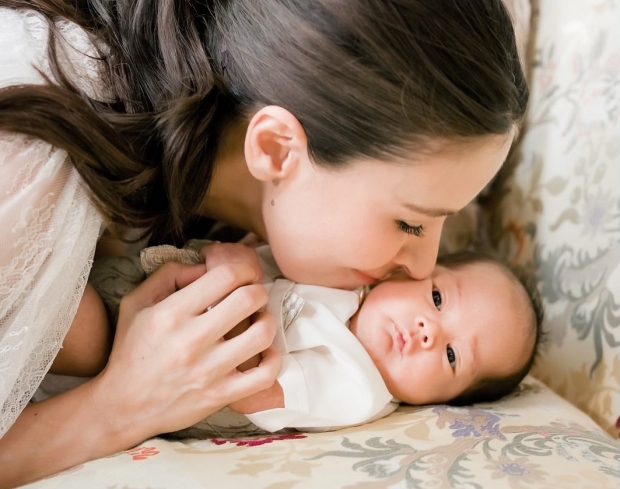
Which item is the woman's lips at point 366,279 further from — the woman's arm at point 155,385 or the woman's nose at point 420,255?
the woman's arm at point 155,385

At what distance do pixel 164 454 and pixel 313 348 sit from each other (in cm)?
30

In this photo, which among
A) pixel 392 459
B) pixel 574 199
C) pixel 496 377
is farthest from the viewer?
pixel 574 199

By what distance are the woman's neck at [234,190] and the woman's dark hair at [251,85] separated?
38 millimetres

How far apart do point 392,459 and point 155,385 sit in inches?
14.2

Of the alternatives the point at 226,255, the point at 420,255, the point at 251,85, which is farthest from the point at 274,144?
the point at 420,255

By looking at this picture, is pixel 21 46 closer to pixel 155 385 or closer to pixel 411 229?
pixel 155 385

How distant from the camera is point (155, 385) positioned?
3.29 feet

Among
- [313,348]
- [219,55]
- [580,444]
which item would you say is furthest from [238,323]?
[580,444]

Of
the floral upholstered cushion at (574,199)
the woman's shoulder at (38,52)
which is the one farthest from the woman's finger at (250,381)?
the floral upholstered cushion at (574,199)

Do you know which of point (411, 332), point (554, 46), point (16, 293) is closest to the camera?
point (16, 293)

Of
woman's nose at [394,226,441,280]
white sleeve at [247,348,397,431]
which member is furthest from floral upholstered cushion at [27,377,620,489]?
woman's nose at [394,226,441,280]

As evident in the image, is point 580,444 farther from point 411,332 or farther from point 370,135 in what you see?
point 370,135

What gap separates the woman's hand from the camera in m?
1.00

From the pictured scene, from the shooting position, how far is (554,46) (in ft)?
5.13
